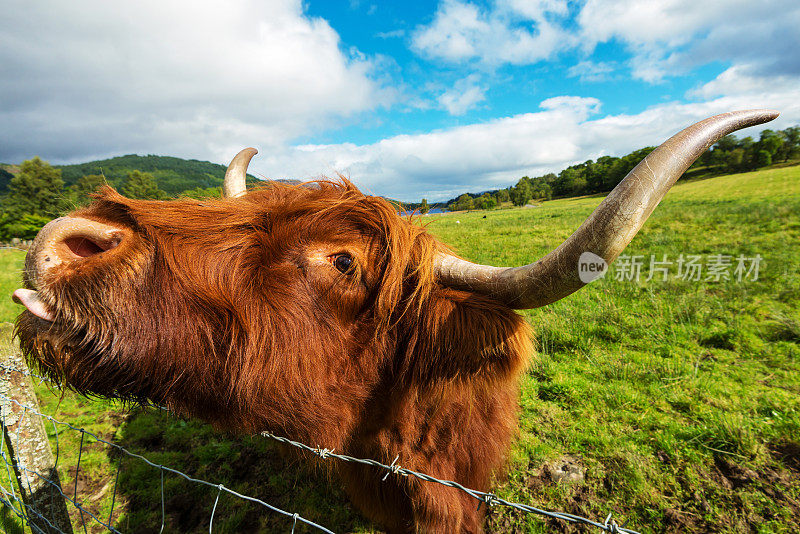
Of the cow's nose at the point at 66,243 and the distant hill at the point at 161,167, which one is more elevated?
the distant hill at the point at 161,167

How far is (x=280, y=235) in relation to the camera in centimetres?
164

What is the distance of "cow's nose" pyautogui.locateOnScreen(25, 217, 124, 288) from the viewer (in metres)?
1.28

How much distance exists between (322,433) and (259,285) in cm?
85

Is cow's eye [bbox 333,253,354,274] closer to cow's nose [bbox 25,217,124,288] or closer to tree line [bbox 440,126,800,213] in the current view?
cow's nose [bbox 25,217,124,288]

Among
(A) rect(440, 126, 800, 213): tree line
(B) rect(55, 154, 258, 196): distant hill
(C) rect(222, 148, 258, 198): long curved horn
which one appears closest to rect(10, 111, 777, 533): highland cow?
(C) rect(222, 148, 258, 198): long curved horn

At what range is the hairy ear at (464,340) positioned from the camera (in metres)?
1.65

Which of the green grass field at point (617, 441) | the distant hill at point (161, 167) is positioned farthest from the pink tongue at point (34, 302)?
the distant hill at point (161, 167)

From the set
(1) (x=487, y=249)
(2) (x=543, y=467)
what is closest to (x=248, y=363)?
(2) (x=543, y=467)

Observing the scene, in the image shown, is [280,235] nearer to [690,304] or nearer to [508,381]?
[508,381]

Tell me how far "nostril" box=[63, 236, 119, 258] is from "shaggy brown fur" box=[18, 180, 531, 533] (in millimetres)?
64

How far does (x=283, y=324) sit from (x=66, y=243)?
2.85 ft

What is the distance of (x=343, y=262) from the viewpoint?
176 centimetres

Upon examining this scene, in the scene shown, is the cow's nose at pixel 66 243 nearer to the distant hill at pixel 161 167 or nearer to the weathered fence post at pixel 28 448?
the weathered fence post at pixel 28 448

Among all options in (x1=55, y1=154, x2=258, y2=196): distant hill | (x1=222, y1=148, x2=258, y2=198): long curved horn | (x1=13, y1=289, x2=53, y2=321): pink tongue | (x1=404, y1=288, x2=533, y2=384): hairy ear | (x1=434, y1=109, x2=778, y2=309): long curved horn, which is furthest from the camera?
(x1=55, y1=154, x2=258, y2=196): distant hill
